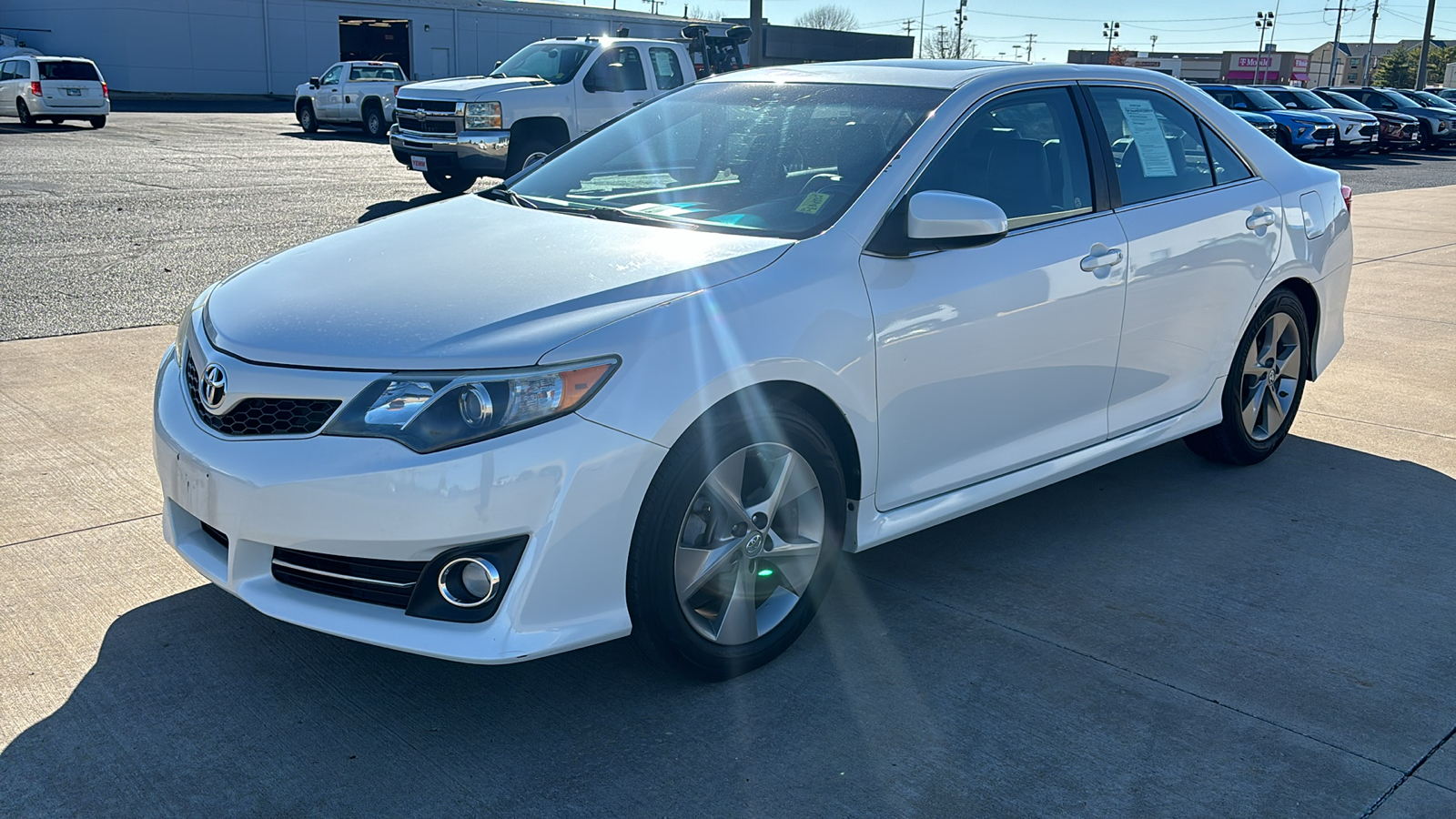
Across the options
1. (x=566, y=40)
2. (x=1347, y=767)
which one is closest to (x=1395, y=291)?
(x=1347, y=767)

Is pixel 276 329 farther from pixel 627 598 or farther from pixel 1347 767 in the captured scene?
pixel 1347 767

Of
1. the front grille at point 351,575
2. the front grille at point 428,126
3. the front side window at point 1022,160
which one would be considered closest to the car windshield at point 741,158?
the front side window at point 1022,160

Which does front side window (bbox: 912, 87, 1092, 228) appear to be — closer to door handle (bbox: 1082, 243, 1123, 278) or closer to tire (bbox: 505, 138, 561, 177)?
door handle (bbox: 1082, 243, 1123, 278)

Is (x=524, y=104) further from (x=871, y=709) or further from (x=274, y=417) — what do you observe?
(x=871, y=709)

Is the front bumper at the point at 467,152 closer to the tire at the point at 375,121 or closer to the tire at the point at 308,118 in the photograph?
the tire at the point at 375,121

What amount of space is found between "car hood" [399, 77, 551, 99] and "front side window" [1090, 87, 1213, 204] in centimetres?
1097

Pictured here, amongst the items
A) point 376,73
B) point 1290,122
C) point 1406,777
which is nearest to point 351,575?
point 1406,777

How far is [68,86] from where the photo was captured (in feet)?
88.6

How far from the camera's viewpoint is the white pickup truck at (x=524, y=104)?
14477 mm

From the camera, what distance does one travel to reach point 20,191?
1397 cm

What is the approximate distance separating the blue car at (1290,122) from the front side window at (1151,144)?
24.3 metres

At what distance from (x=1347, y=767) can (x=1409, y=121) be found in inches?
1325

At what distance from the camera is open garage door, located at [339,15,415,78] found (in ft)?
170

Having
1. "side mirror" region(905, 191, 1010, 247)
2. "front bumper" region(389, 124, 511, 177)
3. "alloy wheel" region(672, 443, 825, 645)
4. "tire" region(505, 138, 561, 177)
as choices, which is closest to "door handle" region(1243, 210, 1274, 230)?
"side mirror" region(905, 191, 1010, 247)
